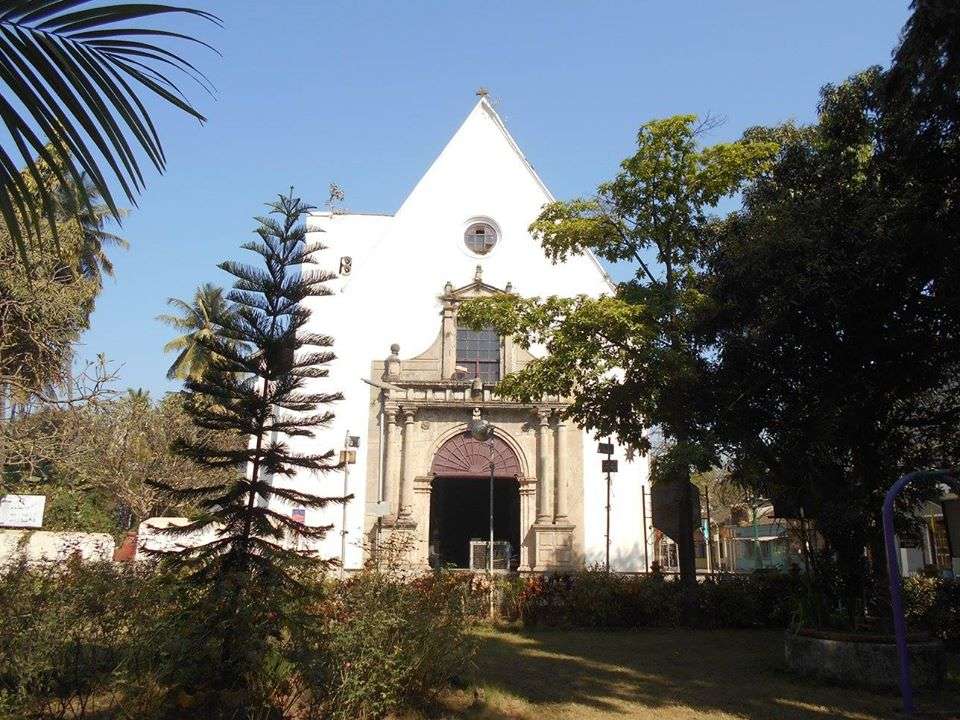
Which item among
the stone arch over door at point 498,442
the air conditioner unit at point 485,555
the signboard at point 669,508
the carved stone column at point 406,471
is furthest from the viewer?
the stone arch over door at point 498,442

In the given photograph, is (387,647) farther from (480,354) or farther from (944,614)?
(480,354)

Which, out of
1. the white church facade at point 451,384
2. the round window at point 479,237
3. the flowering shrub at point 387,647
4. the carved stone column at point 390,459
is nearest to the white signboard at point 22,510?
the white church facade at point 451,384

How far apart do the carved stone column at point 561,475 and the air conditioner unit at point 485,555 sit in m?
1.94

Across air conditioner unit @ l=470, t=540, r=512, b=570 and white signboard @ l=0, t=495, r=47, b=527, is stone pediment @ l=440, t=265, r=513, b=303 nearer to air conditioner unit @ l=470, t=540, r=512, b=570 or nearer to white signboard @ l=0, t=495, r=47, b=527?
air conditioner unit @ l=470, t=540, r=512, b=570

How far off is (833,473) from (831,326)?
1.83 meters

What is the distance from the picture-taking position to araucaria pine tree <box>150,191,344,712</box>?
575 centimetres

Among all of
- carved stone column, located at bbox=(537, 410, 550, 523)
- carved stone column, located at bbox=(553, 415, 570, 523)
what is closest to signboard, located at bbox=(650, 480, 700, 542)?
carved stone column, located at bbox=(553, 415, 570, 523)

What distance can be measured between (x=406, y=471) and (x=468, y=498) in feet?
26.7

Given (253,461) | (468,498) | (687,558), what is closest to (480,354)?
(468,498)

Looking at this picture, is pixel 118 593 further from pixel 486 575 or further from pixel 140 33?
pixel 486 575

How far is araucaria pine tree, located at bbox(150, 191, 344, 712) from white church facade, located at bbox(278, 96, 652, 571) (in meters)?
11.9

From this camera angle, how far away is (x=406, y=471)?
67.6 feet

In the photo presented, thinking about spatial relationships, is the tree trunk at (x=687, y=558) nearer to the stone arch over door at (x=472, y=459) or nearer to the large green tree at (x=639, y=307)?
the large green tree at (x=639, y=307)

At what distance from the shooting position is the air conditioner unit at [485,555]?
19.7 metres
